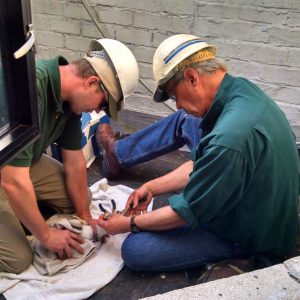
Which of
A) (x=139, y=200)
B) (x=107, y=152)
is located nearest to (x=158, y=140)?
(x=107, y=152)

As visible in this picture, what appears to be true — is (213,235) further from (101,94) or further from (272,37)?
(272,37)

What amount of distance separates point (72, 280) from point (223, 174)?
90 cm

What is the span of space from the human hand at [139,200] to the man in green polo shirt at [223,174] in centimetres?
23

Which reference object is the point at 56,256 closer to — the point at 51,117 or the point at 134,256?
the point at 134,256

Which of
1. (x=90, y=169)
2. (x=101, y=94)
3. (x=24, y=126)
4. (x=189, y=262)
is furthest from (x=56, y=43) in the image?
(x=24, y=126)

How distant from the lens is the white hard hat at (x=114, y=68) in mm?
1712

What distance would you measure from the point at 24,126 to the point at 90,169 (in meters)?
1.90

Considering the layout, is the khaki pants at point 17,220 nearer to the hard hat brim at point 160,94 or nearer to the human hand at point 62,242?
the human hand at point 62,242

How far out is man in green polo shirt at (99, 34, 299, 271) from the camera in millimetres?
1402

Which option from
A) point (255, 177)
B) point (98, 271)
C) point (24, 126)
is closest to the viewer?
point (24, 126)

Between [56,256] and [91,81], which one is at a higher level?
[91,81]

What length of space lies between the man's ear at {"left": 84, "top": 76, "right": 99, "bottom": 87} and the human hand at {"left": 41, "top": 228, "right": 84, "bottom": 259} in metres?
0.71

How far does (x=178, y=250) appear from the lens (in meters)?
1.81

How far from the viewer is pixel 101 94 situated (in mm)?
1742
